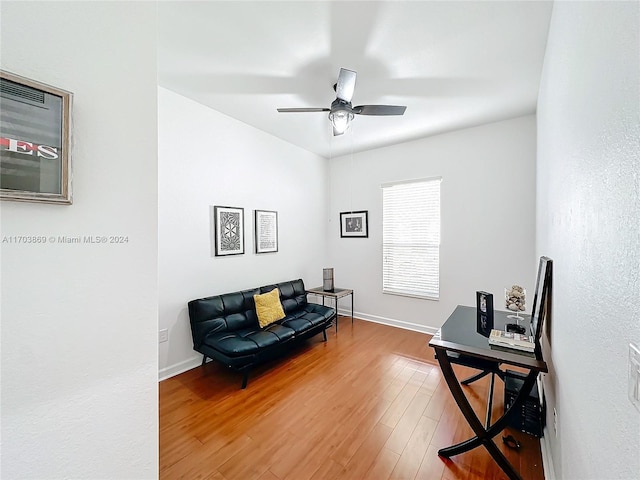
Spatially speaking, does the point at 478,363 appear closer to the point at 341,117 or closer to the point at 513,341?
the point at 513,341

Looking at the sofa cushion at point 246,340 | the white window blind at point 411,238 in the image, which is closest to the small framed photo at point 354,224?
the white window blind at point 411,238

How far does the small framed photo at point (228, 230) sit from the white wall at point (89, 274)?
7.31 ft

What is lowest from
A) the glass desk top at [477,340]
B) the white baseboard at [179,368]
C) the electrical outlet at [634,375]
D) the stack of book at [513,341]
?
the white baseboard at [179,368]

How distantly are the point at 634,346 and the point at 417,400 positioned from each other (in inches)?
86.9

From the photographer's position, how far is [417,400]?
239cm

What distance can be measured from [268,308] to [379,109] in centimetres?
251

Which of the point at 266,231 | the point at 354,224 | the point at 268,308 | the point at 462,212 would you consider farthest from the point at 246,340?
the point at 462,212

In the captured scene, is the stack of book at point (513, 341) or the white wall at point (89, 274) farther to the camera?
the stack of book at point (513, 341)

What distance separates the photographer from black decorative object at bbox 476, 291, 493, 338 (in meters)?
1.96

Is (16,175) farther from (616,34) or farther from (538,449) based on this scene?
(538,449)

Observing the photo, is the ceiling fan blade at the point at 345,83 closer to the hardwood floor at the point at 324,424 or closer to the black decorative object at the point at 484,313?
the black decorative object at the point at 484,313

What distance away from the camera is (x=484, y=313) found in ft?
6.79

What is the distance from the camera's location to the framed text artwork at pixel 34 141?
73 centimetres

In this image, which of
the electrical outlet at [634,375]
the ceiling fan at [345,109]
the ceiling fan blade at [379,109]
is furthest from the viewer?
the ceiling fan blade at [379,109]
